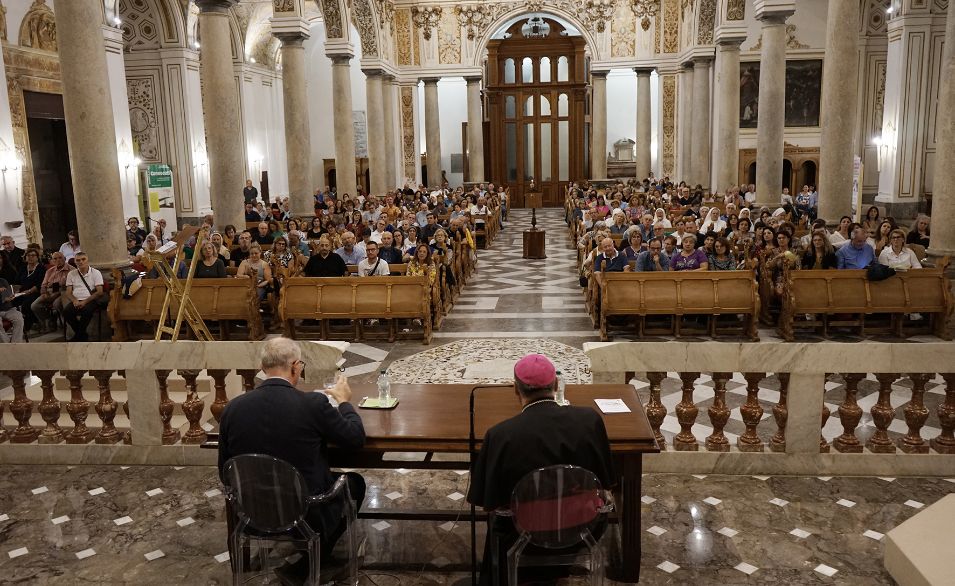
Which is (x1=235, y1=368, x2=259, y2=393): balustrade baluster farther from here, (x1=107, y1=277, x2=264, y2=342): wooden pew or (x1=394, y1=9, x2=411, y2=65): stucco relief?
→ (x1=394, y1=9, x2=411, y2=65): stucco relief

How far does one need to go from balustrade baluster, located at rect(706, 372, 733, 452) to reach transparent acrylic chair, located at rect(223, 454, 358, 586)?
261 centimetres

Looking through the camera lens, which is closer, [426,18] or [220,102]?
[220,102]

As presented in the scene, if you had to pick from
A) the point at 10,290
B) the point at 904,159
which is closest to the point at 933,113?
the point at 904,159

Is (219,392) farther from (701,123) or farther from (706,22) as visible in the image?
(706,22)

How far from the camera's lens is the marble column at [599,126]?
27.1m

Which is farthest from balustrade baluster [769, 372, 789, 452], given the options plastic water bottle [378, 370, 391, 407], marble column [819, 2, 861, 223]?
marble column [819, 2, 861, 223]

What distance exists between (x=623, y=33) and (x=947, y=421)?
79.1ft

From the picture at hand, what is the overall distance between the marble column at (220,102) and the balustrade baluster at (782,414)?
10061mm

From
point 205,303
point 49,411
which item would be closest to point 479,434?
A: point 49,411

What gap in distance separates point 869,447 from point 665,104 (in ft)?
76.4

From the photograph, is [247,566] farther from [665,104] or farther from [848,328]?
[665,104]

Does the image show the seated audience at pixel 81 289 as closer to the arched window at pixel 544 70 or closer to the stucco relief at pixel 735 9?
the stucco relief at pixel 735 9

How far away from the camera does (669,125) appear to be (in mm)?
27172

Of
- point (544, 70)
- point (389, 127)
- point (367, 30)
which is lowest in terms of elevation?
point (389, 127)
